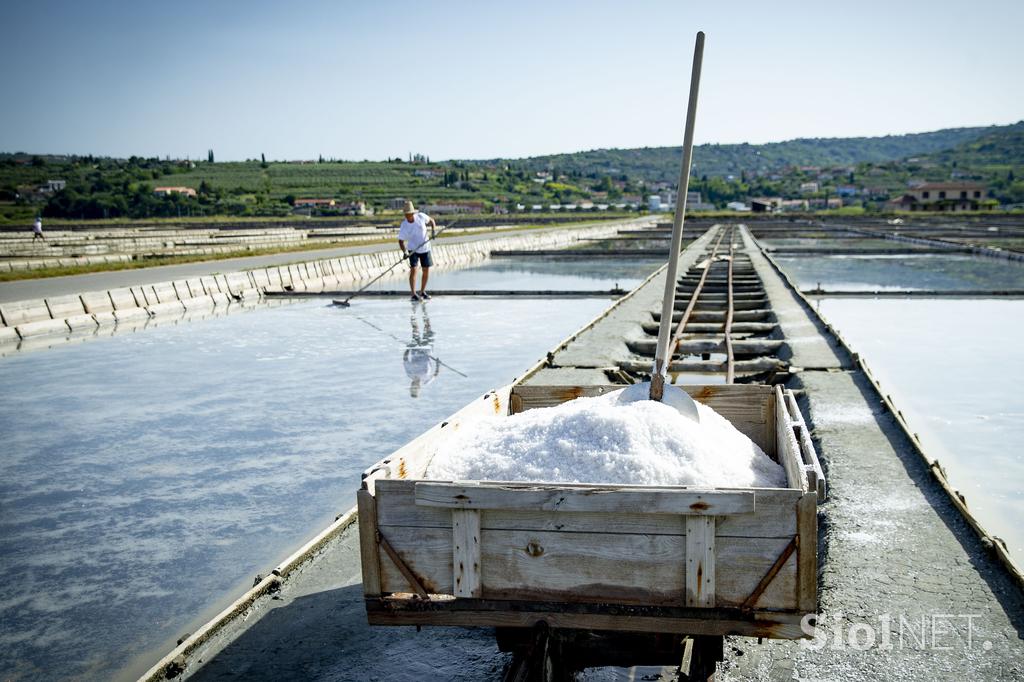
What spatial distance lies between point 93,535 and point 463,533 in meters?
2.73

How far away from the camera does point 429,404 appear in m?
6.90

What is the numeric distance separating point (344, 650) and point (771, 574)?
1.61 metres

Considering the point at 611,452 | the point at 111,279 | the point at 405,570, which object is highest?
the point at 611,452

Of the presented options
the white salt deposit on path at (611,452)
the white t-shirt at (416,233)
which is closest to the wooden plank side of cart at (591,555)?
the white salt deposit on path at (611,452)

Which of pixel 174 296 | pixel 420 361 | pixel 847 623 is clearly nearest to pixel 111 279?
pixel 174 296

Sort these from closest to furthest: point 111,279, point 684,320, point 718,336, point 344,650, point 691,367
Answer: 1. point 344,650
2. point 691,367
3. point 718,336
4. point 684,320
5. point 111,279

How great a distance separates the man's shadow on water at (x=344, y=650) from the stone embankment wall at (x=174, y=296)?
9.55 metres

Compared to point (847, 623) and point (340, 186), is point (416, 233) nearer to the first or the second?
point (847, 623)

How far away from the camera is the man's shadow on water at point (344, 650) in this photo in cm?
291

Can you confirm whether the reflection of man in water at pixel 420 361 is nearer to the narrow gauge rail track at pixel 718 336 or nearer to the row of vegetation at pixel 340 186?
the narrow gauge rail track at pixel 718 336

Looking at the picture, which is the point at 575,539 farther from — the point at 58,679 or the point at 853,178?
the point at 853,178

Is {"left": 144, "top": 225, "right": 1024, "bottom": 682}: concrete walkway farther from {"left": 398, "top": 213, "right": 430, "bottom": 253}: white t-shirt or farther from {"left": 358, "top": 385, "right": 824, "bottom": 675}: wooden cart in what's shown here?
{"left": 398, "top": 213, "right": 430, "bottom": 253}: white t-shirt

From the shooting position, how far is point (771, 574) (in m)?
2.31

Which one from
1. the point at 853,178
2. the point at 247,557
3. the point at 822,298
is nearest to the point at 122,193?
the point at 822,298
